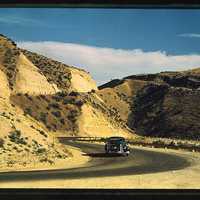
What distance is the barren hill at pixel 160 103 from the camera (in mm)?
128000

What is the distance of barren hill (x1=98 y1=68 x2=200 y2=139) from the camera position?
12800 cm

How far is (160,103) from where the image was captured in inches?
6004

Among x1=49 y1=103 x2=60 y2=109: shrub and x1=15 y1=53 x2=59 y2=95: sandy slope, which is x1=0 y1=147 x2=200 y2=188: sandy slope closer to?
x1=15 y1=53 x2=59 y2=95: sandy slope

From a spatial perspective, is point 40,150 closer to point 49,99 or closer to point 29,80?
point 29,80

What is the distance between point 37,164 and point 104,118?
311ft

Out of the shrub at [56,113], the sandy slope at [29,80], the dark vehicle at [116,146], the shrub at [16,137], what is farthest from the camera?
the shrub at [56,113]

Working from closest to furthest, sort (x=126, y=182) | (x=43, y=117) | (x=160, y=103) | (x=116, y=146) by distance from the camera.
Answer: (x=126, y=182) < (x=116, y=146) < (x=43, y=117) < (x=160, y=103)

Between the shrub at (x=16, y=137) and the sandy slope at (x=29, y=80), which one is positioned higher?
the sandy slope at (x=29, y=80)

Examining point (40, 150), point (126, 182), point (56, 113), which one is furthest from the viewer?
point (56, 113)
